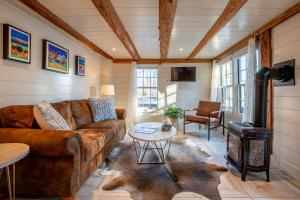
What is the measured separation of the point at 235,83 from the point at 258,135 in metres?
2.34

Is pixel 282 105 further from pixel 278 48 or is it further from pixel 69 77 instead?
pixel 69 77

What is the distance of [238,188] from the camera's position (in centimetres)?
204

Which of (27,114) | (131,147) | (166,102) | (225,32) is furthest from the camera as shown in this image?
(166,102)

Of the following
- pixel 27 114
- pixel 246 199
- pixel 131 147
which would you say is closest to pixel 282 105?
pixel 246 199

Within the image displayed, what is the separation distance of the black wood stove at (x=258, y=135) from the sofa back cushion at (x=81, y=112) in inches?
97.6

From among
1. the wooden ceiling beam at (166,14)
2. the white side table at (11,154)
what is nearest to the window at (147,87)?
the wooden ceiling beam at (166,14)

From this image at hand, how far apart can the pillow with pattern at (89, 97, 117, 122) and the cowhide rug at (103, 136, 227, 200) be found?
2.76 ft

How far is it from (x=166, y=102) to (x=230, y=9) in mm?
3667

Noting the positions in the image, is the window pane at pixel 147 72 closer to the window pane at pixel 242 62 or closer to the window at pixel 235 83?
the window at pixel 235 83

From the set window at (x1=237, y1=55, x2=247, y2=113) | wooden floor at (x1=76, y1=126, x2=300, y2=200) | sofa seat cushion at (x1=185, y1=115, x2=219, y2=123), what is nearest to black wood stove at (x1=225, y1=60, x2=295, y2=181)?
wooden floor at (x1=76, y1=126, x2=300, y2=200)

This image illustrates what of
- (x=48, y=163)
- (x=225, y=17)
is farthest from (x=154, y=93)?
(x=48, y=163)

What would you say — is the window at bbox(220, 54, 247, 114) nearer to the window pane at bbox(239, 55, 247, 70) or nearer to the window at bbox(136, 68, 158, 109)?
the window pane at bbox(239, 55, 247, 70)

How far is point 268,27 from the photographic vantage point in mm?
2773

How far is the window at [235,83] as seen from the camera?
401 cm
